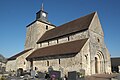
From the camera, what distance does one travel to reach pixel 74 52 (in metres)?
17.8

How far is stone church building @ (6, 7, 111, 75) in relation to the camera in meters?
18.4

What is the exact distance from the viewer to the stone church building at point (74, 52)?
60.5ft

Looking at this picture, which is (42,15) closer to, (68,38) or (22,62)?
(22,62)

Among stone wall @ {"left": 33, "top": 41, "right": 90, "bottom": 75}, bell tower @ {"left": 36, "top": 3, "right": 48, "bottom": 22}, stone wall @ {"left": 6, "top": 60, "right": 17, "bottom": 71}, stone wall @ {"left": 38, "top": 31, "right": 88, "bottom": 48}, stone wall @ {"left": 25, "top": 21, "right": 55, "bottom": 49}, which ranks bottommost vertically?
stone wall @ {"left": 6, "top": 60, "right": 17, "bottom": 71}

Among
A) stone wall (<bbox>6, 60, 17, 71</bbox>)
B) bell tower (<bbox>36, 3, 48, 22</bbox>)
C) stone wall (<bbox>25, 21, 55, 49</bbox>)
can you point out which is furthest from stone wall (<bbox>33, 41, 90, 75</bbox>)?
bell tower (<bbox>36, 3, 48, 22</bbox>)

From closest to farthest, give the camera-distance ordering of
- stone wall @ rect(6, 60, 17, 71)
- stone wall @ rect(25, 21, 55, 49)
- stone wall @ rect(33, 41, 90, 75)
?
stone wall @ rect(33, 41, 90, 75), stone wall @ rect(6, 60, 17, 71), stone wall @ rect(25, 21, 55, 49)

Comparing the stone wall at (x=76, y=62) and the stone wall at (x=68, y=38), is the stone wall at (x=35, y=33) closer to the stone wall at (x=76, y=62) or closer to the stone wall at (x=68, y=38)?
the stone wall at (x=68, y=38)

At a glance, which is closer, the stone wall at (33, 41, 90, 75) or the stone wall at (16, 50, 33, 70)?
the stone wall at (33, 41, 90, 75)

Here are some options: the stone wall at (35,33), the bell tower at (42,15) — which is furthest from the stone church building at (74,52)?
the bell tower at (42,15)

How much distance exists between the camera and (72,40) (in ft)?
73.6

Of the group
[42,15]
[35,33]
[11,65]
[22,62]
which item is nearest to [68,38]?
[22,62]

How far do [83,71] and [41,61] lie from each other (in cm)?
917

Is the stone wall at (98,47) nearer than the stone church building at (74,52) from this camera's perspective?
No

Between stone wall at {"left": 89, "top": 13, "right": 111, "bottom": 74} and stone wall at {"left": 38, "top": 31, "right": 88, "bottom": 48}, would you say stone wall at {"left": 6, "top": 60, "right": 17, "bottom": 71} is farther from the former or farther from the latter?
stone wall at {"left": 89, "top": 13, "right": 111, "bottom": 74}
